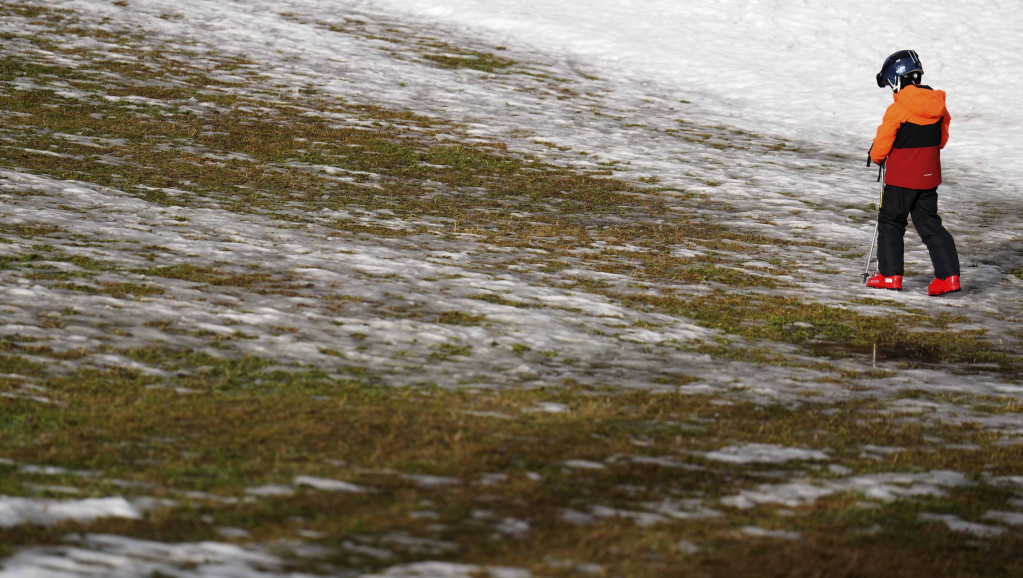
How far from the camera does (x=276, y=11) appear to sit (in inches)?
987

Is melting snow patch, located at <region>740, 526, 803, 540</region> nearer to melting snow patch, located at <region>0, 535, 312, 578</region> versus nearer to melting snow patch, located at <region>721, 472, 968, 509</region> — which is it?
melting snow patch, located at <region>721, 472, 968, 509</region>

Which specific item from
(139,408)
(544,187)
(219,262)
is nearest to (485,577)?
(139,408)

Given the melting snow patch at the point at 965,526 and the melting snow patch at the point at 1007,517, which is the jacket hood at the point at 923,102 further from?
the melting snow patch at the point at 965,526

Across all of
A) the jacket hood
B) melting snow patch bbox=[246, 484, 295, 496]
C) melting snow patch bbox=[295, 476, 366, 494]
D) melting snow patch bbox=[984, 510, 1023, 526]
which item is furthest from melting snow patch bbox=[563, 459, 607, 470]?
the jacket hood

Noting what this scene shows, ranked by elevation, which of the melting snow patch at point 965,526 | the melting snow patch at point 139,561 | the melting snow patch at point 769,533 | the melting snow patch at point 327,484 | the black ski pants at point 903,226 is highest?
the black ski pants at point 903,226

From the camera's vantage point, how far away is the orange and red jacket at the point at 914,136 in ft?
34.4

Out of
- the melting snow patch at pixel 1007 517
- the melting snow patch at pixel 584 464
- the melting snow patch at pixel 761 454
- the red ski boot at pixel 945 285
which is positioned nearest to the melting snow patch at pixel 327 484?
the melting snow patch at pixel 584 464

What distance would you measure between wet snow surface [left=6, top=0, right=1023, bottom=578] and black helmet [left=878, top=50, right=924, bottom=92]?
2.22 m

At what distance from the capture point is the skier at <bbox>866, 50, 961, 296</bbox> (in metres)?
10.5

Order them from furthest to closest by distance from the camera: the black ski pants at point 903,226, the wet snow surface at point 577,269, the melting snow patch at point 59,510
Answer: the black ski pants at point 903,226 → the wet snow surface at point 577,269 → the melting snow patch at point 59,510

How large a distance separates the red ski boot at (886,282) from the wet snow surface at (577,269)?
0.14 m

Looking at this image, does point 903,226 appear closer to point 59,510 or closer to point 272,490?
point 272,490

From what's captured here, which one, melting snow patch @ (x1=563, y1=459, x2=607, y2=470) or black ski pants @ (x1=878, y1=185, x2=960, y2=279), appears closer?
melting snow patch @ (x1=563, y1=459, x2=607, y2=470)

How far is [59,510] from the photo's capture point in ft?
15.0
